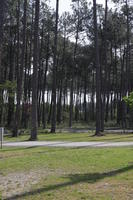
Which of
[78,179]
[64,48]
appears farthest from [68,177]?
[64,48]

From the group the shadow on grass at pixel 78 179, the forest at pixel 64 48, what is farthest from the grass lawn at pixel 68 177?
the forest at pixel 64 48

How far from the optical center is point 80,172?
9500 mm

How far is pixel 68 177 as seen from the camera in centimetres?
873

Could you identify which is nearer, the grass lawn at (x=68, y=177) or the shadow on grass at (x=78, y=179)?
the grass lawn at (x=68, y=177)

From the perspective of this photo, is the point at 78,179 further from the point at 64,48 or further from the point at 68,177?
the point at 64,48

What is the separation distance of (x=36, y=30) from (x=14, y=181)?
17.3 meters

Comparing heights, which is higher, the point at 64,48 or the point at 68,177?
the point at 64,48

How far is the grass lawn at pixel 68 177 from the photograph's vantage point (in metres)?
6.96

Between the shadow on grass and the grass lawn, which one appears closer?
the grass lawn

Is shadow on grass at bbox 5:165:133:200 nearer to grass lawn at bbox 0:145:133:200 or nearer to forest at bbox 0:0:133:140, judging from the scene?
grass lawn at bbox 0:145:133:200

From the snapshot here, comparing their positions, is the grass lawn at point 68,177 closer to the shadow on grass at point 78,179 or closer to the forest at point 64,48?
the shadow on grass at point 78,179

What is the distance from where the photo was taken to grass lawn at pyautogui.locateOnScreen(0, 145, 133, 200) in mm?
6961

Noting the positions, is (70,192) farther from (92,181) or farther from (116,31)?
(116,31)

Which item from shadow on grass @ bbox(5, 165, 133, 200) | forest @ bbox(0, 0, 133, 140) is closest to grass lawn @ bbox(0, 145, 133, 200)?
shadow on grass @ bbox(5, 165, 133, 200)
